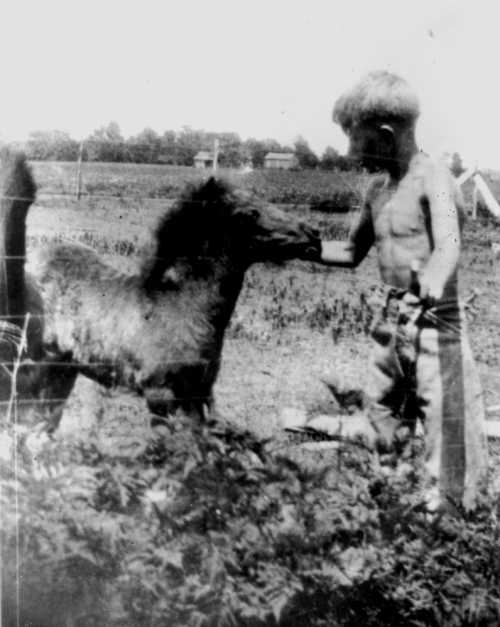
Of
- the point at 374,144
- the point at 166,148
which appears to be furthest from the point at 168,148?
the point at 374,144

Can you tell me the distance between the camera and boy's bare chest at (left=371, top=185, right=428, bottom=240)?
322 cm

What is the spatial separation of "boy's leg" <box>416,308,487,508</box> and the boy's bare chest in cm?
43

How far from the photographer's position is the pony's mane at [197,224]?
3.51 m

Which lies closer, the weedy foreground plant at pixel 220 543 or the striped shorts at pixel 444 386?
the weedy foreground plant at pixel 220 543

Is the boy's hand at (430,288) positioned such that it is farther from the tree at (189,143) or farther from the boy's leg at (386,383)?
the tree at (189,143)

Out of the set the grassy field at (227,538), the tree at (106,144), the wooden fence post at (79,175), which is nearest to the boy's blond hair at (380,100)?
the tree at (106,144)

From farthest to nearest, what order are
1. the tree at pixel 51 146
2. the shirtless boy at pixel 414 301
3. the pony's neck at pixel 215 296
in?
the pony's neck at pixel 215 296 → the tree at pixel 51 146 → the shirtless boy at pixel 414 301

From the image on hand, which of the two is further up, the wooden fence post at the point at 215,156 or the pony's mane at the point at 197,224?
the wooden fence post at the point at 215,156

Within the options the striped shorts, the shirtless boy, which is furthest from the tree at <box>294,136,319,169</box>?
the striped shorts

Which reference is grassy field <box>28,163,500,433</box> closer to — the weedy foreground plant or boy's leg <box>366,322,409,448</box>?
boy's leg <box>366,322,409,448</box>

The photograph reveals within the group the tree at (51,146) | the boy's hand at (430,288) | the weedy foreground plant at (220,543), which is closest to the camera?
the weedy foreground plant at (220,543)

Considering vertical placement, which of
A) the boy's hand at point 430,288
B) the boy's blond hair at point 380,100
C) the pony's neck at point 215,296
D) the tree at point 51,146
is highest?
the boy's blond hair at point 380,100

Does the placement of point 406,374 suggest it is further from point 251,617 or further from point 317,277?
point 251,617

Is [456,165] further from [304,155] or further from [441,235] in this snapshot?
[304,155]
